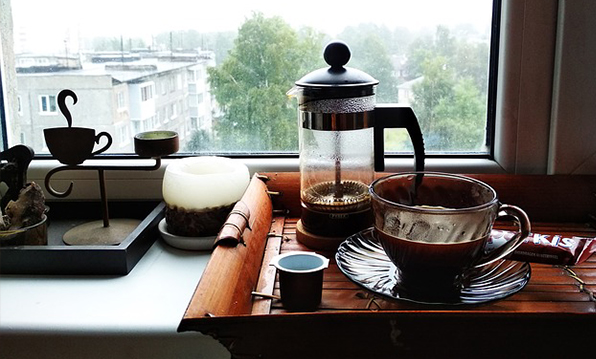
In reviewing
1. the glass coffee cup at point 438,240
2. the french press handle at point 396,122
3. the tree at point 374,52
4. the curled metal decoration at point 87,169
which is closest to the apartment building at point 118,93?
the curled metal decoration at point 87,169

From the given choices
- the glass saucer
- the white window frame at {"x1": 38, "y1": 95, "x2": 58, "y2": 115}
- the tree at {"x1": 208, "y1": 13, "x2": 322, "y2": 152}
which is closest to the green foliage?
the tree at {"x1": 208, "y1": 13, "x2": 322, "y2": 152}

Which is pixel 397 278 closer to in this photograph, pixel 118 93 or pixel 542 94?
pixel 542 94

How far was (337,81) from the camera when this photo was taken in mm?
704

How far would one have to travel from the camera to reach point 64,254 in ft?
2.44

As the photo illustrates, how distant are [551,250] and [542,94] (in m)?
0.29

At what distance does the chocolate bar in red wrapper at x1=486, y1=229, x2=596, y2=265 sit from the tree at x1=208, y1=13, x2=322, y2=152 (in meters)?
0.40

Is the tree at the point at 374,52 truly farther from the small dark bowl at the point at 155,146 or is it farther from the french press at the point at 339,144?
the small dark bowl at the point at 155,146

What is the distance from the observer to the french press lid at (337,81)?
70cm

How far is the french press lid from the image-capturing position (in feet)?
2.30

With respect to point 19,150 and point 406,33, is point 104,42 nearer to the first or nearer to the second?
point 19,150

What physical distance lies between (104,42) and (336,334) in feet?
2.14

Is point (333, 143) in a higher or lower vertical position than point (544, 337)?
higher

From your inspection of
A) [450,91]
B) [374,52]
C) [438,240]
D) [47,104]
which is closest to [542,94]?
[450,91]

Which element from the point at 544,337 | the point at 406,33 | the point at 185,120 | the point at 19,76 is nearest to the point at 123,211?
the point at 185,120
